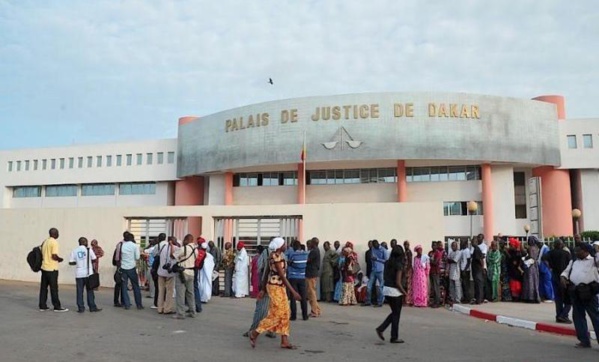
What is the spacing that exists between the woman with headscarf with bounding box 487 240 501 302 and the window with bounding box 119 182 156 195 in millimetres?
35632

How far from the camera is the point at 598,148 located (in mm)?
35969

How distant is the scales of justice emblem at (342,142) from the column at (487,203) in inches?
328

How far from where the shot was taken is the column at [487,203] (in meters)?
34.8

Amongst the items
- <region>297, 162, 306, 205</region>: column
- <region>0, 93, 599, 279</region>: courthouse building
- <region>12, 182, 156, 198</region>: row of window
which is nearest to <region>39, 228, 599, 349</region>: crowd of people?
<region>0, 93, 599, 279</region>: courthouse building

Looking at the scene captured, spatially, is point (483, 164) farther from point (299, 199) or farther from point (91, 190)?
point (91, 190)

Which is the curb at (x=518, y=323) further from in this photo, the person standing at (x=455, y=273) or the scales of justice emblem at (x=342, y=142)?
the scales of justice emblem at (x=342, y=142)

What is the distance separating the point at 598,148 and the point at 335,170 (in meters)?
17.4

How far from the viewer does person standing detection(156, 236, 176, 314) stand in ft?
35.9

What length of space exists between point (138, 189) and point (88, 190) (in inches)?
214

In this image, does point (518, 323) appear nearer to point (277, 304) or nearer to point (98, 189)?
point (277, 304)

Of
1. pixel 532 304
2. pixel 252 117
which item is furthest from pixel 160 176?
pixel 532 304

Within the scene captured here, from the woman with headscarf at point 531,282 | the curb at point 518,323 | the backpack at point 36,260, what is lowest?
the curb at point 518,323

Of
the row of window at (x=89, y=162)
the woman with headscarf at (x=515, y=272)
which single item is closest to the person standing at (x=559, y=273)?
the woman with headscarf at (x=515, y=272)

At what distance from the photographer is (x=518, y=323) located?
10.3 metres
